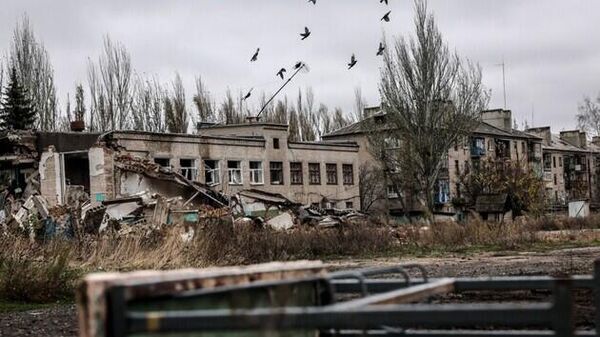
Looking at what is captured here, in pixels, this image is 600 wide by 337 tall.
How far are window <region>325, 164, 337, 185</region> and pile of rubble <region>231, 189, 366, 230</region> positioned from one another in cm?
1304

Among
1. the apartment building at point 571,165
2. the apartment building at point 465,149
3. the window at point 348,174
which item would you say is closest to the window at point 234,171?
the window at point 348,174

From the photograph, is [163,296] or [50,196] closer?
[163,296]

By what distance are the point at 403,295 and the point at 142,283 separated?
1156 mm

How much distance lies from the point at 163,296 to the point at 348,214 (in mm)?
47976

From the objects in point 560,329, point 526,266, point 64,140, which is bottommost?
point 526,266

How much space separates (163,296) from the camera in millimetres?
2947

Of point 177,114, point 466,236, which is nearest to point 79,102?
point 177,114

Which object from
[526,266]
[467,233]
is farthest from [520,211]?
[526,266]

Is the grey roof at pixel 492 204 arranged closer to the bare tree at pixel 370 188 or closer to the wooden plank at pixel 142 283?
the bare tree at pixel 370 188

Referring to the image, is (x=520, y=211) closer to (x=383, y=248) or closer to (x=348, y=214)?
(x=348, y=214)

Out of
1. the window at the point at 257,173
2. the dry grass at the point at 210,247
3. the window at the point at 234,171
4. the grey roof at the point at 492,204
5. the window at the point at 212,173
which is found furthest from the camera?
the window at the point at 257,173

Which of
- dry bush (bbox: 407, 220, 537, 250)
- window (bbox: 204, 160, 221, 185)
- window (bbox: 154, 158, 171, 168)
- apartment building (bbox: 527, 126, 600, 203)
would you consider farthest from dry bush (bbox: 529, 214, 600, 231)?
apartment building (bbox: 527, 126, 600, 203)

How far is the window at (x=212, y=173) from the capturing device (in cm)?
5472

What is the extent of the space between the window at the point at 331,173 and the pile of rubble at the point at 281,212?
13.0 meters
